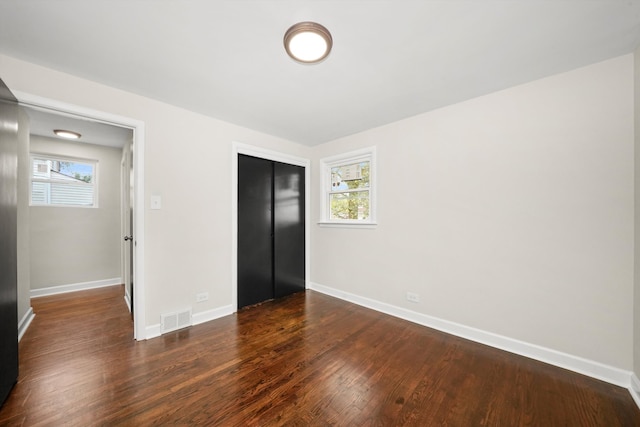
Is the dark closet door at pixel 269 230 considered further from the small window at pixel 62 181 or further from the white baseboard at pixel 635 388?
the white baseboard at pixel 635 388

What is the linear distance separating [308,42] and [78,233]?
196 inches

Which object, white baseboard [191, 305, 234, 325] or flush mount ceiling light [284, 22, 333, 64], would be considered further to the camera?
white baseboard [191, 305, 234, 325]

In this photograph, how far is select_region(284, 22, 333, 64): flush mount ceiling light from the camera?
1493mm

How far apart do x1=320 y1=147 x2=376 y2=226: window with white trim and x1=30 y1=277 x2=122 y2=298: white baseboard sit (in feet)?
13.4

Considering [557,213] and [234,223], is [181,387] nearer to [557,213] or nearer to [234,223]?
[234,223]

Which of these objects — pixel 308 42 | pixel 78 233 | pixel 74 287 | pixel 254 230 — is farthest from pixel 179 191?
pixel 74 287

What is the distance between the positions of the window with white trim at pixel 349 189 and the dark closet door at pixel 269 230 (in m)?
0.46

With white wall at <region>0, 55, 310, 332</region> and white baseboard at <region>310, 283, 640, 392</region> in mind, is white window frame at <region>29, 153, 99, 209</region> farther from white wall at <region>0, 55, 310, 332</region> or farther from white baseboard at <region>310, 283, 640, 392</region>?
white baseboard at <region>310, 283, 640, 392</region>

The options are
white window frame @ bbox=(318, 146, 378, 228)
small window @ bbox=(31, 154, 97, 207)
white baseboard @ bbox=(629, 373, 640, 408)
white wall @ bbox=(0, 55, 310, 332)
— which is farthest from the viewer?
small window @ bbox=(31, 154, 97, 207)

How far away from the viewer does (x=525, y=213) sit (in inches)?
84.4

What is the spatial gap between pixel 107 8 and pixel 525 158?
3.35 metres

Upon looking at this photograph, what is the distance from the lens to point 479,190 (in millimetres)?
2395

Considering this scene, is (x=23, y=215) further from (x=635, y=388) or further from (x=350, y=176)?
(x=635, y=388)

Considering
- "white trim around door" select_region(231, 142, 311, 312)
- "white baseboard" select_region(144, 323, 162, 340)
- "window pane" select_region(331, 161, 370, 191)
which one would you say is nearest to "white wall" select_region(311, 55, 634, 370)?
"window pane" select_region(331, 161, 370, 191)
